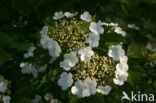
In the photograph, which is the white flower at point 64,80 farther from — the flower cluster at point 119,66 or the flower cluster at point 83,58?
the flower cluster at point 119,66

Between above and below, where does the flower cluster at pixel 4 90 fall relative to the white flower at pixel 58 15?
below

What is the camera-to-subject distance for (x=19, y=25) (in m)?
3.20

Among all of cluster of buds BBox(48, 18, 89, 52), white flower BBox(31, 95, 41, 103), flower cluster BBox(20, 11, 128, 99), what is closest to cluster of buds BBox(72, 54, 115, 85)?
flower cluster BBox(20, 11, 128, 99)

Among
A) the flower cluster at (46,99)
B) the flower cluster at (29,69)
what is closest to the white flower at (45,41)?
the flower cluster at (29,69)

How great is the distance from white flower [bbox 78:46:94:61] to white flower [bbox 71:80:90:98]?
0.19 metres

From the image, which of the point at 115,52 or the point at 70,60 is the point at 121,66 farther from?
the point at 70,60

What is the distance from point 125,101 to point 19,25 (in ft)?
5.16

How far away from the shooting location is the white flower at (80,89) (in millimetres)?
2102

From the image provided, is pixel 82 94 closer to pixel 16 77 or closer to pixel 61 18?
pixel 61 18

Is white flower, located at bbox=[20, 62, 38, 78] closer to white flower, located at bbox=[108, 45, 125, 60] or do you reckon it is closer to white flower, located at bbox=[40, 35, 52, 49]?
white flower, located at bbox=[40, 35, 52, 49]

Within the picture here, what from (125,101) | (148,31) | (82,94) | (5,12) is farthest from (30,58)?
(148,31)

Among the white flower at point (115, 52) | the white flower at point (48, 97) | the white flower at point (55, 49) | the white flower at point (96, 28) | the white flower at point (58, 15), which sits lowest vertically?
the white flower at point (48, 97)

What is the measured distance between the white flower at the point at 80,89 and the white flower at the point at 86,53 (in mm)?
193

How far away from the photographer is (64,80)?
81.6 inches
